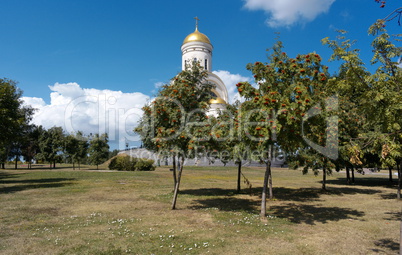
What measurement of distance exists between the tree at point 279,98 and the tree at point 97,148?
39.4 m

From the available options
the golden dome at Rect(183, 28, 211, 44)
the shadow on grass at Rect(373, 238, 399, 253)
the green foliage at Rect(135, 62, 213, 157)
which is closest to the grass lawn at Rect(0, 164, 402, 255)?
the shadow on grass at Rect(373, 238, 399, 253)

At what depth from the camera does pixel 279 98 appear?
1023 cm

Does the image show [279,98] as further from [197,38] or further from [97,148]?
[197,38]

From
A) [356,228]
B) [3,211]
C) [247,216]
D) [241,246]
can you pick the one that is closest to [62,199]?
[3,211]

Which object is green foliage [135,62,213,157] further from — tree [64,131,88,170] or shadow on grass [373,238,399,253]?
tree [64,131,88,170]

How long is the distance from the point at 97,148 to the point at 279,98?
136ft

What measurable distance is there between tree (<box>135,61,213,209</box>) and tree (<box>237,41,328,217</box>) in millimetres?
2378

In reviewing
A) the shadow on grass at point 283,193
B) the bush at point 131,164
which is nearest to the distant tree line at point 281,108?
the shadow on grass at point 283,193

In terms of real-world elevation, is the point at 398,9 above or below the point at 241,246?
above

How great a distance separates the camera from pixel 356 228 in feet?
32.1

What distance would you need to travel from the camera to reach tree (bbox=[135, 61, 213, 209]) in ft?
38.9

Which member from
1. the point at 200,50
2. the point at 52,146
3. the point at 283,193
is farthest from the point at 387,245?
the point at 200,50

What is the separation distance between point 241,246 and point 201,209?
5627mm

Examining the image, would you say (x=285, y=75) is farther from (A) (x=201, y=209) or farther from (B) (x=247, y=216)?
(A) (x=201, y=209)
